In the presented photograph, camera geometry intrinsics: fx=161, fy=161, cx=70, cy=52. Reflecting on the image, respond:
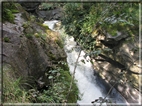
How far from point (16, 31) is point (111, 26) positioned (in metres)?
3.65

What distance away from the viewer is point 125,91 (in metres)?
4.68

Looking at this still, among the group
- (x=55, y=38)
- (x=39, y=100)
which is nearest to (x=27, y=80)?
(x=39, y=100)

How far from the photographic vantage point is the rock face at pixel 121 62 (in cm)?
453

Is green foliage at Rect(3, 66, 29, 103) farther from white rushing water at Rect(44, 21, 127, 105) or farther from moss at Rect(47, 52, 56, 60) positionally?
white rushing water at Rect(44, 21, 127, 105)

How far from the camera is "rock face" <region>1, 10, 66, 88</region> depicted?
2222 mm

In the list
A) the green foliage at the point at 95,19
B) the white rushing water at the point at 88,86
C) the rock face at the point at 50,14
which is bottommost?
the white rushing water at the point at 88,86

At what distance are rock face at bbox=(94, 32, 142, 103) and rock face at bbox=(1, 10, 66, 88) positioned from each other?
2.41 metres

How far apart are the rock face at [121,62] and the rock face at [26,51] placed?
2411mm

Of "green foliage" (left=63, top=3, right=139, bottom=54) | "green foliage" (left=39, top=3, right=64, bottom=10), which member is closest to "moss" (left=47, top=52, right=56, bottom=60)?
"green foliage" (left=63, top=3, right=139, bottom=54)

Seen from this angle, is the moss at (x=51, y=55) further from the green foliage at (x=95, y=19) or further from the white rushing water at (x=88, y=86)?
the white rushing water at (x=88, y=86)

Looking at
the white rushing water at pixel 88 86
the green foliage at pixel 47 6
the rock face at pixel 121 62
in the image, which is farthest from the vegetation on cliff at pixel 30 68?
the green foliage at pixel 47 6

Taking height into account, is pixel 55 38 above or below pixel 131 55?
above

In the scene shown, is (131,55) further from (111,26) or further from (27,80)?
(27,80)

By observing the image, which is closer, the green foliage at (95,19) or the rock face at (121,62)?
the rock face at (121,62)
